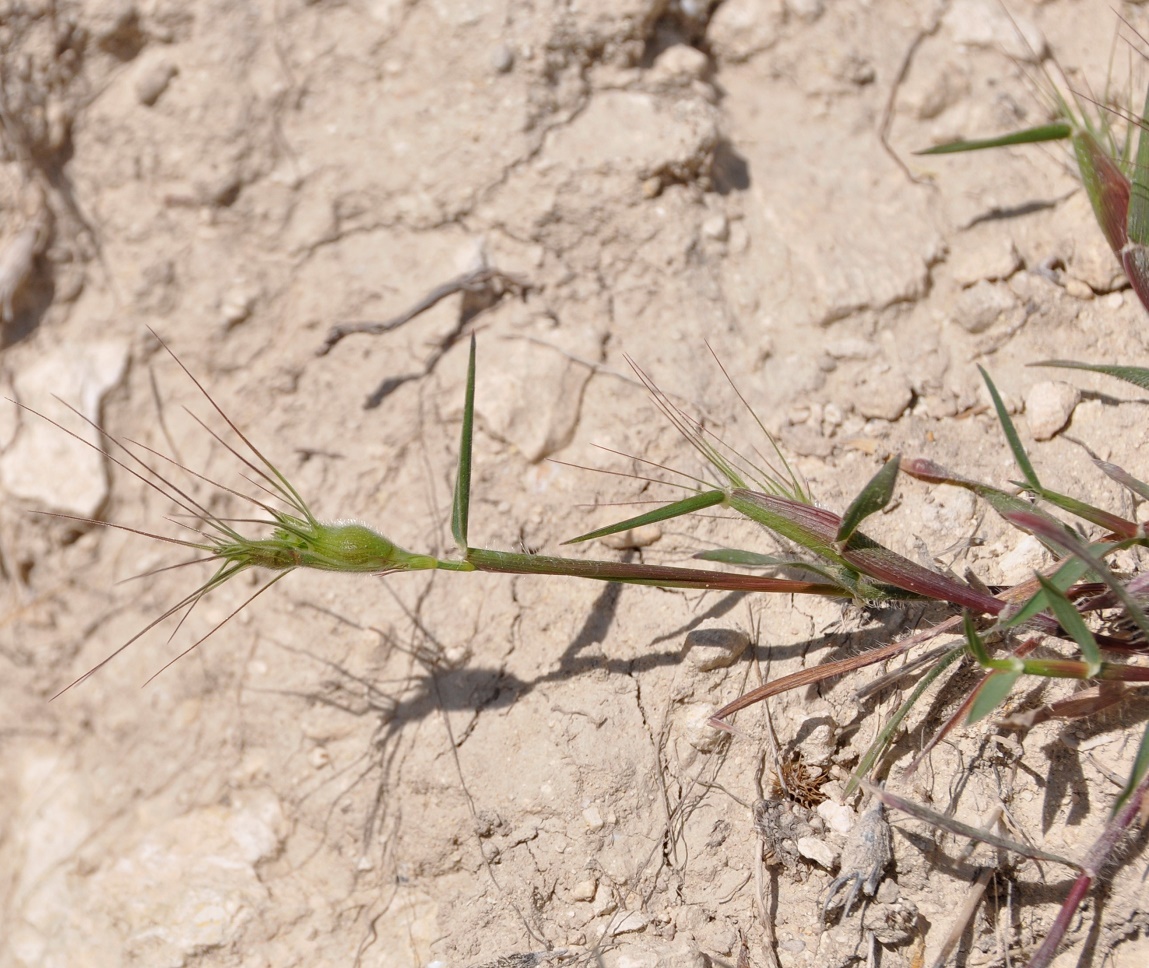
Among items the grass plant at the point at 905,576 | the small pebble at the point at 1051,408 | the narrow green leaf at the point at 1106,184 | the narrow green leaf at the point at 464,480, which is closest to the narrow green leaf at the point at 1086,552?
the grass plant at the point at 905,576

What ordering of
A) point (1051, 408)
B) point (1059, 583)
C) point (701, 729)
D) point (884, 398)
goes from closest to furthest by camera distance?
1. point (1059, 583)
2. point (701, 729)
3. point (1051, 408)
4. point (884, 398)

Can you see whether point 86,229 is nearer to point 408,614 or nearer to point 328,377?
point 328,377

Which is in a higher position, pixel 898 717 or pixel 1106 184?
pixel 1106 184

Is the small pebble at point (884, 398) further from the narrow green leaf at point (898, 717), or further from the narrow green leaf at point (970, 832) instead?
the narrow green leaf at point (970, 832)

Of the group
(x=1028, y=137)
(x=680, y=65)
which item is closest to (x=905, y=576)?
(x=1028, y=137)

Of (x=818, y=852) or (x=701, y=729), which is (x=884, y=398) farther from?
(x=818, y=852)

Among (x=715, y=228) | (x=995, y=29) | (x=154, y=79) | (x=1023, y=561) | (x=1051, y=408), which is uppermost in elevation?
(x=154, y=79)

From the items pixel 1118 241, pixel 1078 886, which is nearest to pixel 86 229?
pixel 1118 241
